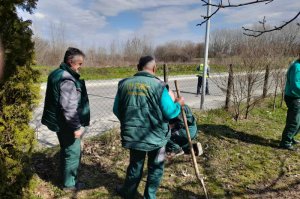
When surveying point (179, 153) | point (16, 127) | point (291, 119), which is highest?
point (16, 127)

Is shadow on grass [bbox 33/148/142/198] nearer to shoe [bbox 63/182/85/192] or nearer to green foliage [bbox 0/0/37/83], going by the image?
shoe [bbox 63/182/85/192]

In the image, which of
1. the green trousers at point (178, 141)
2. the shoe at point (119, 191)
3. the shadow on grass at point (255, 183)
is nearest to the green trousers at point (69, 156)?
the shoe at point (119, 191)

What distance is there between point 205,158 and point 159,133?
2123 mm

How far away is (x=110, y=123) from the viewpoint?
7984 millimetres

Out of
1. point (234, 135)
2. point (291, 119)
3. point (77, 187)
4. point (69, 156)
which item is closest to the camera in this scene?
point (69, 156)

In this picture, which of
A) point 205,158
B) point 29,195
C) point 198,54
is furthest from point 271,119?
point 198,54

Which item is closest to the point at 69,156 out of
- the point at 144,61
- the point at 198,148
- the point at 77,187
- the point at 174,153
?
the point at 77,187

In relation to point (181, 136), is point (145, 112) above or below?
above

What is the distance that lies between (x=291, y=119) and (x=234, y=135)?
1269 mm

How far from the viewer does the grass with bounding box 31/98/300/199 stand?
430cm

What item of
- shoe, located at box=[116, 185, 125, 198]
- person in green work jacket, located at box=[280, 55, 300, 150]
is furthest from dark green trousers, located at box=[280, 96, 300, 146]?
shoe, located at box=[116, 185, 125, 198]

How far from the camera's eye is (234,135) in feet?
22.1

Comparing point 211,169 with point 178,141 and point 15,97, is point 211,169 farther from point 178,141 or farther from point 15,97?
point 15,97

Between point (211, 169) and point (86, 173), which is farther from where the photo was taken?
point (211, 169)
